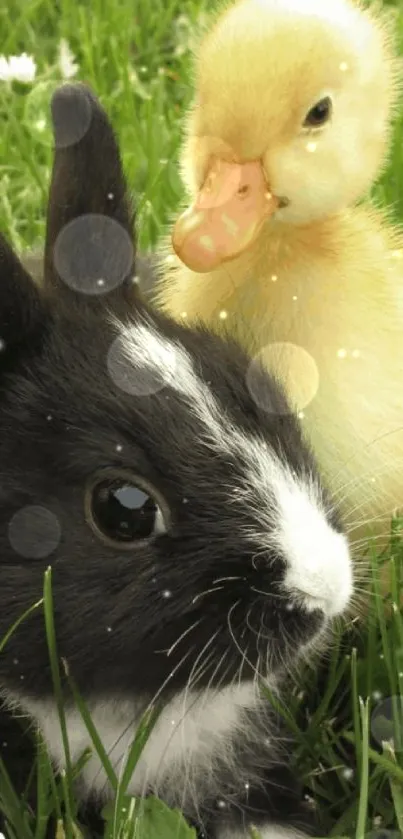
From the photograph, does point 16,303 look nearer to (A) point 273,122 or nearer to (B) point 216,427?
(B) point 216,427

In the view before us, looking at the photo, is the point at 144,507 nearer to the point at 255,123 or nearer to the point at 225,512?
the point at 225,512

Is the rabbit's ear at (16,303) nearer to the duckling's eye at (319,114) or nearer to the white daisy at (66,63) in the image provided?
the duckling's eye at (319,114)

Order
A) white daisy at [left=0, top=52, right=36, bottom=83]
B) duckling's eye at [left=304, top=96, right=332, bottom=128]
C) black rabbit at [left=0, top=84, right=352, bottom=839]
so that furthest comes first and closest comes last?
white daisy at [left=0, top=52, right=36, bottom=83] < duckling's eye at [left=304, top=96, right=332, bottom=128] < black rabbit at [left=0, top=84, right=352, bottom=839]

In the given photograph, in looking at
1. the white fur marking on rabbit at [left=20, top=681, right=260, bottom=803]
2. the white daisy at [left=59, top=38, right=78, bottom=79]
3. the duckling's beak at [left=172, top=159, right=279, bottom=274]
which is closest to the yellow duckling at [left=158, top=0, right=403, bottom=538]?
the duckling's beak at [left=172, top=159, right=279, bottom=274]

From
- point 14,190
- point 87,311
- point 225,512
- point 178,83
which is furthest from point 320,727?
point 178,83

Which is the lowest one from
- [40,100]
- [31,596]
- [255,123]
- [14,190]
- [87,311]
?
[31,596]

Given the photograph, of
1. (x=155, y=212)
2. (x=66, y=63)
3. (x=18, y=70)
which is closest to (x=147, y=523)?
(x=155, y=212)

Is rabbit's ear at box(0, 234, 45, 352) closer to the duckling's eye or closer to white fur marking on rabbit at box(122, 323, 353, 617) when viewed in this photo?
white fur marking on rabbit at box(122, 323, 353, 617)

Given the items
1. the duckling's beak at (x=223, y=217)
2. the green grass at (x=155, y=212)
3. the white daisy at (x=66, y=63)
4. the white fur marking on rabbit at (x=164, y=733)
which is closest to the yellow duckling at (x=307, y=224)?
the duckling's beak at (x=223, y=217)
